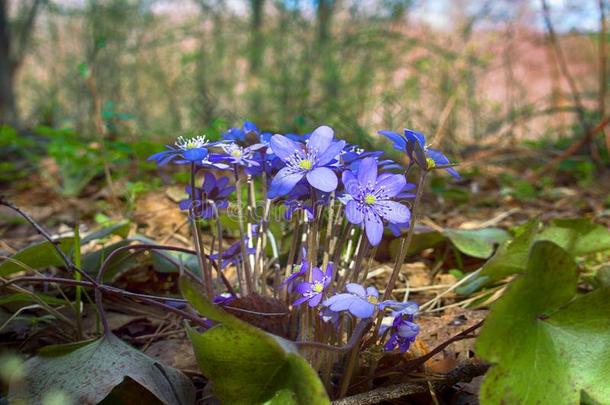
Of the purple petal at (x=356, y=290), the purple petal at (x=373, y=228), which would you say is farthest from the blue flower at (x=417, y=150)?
the purple petal at (x=356, y=290)

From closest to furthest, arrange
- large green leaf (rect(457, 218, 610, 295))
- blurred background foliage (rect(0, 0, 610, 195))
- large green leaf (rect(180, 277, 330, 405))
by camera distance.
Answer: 1. large green leaf (rect(180, 277, 330, 405))
2. large green leaf (rect(457, 218, 610, 295))
3. blurred background foliage (rect(0, 0, 610, 195))

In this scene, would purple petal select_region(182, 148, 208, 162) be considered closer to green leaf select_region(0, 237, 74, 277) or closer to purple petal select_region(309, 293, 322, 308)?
purple petal select_region(309, 293, 322, 308)

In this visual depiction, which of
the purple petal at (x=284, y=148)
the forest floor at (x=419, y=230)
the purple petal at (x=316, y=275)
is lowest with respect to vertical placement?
the forest floor at (x=419, y=230)

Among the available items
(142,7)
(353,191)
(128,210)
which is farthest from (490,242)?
(142,7)

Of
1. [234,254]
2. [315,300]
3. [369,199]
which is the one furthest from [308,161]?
[234,254]

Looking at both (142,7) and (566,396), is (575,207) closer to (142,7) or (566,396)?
(566,396)

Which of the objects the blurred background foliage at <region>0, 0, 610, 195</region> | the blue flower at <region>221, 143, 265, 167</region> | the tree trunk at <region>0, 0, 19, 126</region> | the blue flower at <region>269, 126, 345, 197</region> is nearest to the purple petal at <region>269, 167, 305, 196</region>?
the blue flower at <region>269, 126, 345, 197</region>

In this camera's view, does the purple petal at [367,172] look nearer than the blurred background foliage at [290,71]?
Yes

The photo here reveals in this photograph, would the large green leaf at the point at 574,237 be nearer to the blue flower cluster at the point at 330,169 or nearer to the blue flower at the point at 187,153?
the blue flower cluster at the point at 330,169
